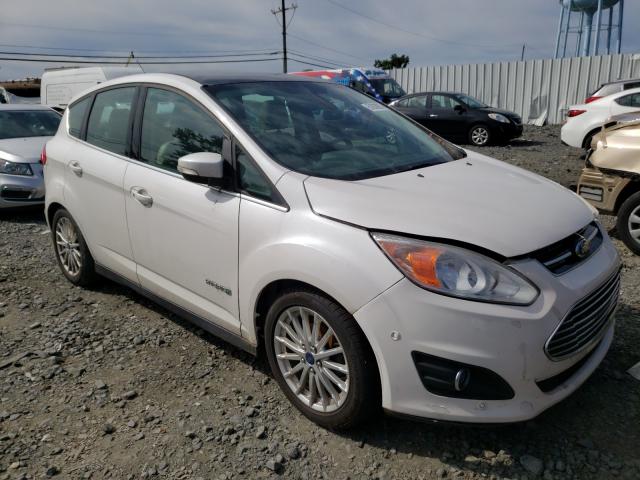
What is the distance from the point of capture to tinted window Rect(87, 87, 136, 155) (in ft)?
11.5

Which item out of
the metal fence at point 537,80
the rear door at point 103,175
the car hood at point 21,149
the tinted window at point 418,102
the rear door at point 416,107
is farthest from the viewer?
the metal fence at point 537,80

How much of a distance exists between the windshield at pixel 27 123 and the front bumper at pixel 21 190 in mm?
1097

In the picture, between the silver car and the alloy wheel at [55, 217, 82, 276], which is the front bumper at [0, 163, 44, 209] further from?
the alloy wheel at [55, 217, 82, 276]

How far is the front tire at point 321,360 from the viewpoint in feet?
7.35

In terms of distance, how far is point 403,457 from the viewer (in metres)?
2.38

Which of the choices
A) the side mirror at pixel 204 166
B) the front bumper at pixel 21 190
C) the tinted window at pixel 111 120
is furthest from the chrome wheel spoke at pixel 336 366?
the front bumper at pixel 21 190

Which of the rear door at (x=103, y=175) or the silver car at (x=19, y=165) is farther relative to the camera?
the silver car at (x=19, y=165)

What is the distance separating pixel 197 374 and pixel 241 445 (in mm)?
726

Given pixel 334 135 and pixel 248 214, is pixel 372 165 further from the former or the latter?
pixel 248 214

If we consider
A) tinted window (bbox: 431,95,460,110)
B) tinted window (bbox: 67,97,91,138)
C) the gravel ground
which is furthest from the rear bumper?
tinted window (bbox: 431,95,460,110)

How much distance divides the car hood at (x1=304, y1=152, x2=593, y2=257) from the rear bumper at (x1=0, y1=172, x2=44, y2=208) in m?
5.97

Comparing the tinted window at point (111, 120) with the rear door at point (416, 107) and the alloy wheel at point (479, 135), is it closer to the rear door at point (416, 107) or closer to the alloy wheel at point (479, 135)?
the alloy wheel at point (479, 135)

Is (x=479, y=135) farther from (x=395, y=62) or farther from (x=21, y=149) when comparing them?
(x=395, y=62)

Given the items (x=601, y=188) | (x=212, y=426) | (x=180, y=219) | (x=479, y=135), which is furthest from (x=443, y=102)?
(x=212, y=426)
